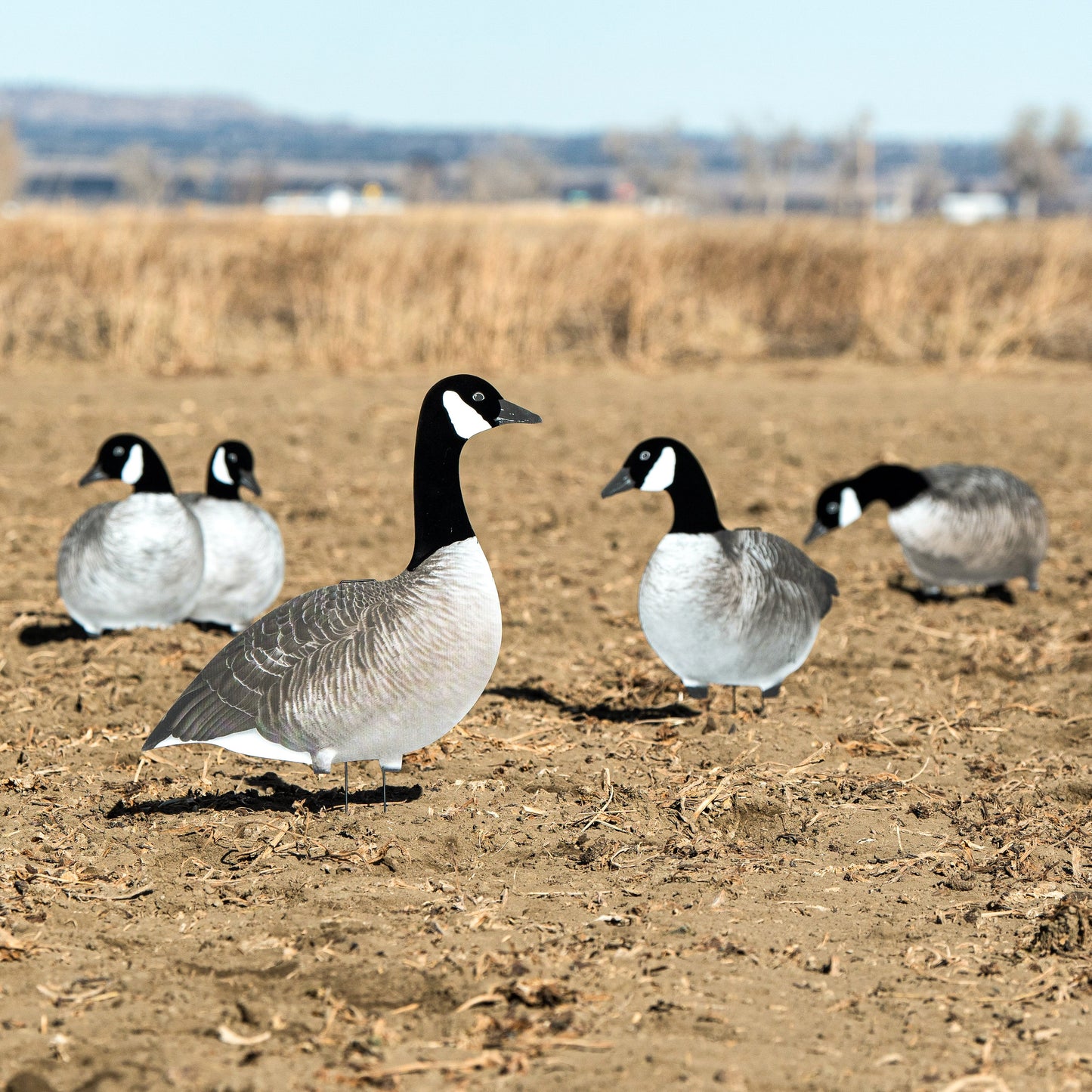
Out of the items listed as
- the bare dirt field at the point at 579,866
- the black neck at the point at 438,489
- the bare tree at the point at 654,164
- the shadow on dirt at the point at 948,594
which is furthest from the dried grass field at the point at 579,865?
the bare tree at the point at 654,164

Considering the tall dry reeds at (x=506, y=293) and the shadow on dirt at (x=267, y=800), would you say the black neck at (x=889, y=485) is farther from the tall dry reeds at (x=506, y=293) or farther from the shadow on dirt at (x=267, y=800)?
the tall dry reeds at (x=506, y=293)

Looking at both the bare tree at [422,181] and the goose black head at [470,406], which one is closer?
the goose black head at [470,406]

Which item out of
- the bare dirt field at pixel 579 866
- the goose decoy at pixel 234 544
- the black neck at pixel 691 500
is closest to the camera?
the bare dirt field at pixel 579 866

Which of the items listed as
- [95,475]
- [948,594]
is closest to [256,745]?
[95,475]

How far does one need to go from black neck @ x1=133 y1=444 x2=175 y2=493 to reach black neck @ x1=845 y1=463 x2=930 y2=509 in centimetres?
362

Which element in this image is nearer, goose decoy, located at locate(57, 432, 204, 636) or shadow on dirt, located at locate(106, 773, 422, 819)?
shadow on dirt, located at locate(106, 773, 422, 819)

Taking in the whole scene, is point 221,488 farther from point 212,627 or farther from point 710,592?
point 710,592

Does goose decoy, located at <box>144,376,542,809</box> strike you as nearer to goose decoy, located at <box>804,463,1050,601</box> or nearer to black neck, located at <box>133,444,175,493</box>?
black neck, located at <box>133,444,175,493</box>

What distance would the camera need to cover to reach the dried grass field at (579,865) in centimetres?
322

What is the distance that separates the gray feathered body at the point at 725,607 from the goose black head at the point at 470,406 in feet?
3.39

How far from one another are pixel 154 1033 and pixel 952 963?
2.13 metres

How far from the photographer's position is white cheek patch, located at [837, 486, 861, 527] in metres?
7.18

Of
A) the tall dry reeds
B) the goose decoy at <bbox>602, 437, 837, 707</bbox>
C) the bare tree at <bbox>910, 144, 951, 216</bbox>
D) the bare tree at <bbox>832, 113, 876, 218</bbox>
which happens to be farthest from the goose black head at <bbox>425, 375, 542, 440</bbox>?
the bare tree at <bbox>910, 144, 951, 216</bbox>

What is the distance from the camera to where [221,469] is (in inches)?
255
